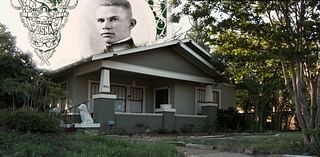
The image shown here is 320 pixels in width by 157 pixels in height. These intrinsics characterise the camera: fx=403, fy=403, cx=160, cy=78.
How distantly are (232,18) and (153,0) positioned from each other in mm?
30522

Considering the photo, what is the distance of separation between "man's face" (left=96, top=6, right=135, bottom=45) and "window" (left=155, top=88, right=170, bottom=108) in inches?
220

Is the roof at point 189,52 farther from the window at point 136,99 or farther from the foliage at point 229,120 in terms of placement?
the window at point 136,99

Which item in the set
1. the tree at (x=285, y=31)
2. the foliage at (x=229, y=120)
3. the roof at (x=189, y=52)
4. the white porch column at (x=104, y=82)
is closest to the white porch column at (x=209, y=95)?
the roof at (x=189, y=52)

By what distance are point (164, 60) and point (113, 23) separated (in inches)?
389

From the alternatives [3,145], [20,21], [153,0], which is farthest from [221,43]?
[153,0]

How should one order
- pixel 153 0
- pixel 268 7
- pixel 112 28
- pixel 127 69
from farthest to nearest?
1. pixel 153 0
2. pixel 112 28
3. pixel 127 69
4. pixel 268 7

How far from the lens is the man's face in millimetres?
26969

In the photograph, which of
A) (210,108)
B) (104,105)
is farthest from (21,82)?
(210,108)

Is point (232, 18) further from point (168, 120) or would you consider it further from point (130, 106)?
point (130, 106)

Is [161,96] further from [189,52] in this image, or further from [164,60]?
[189,52]

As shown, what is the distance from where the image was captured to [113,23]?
2891cm

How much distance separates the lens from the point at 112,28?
27734mm

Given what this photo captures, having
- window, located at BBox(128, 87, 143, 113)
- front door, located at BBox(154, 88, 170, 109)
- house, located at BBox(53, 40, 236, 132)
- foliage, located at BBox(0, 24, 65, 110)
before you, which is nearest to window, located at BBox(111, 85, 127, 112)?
house, located at BBox(53, 40, 236, 132)

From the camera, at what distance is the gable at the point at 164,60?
61.7 feet
